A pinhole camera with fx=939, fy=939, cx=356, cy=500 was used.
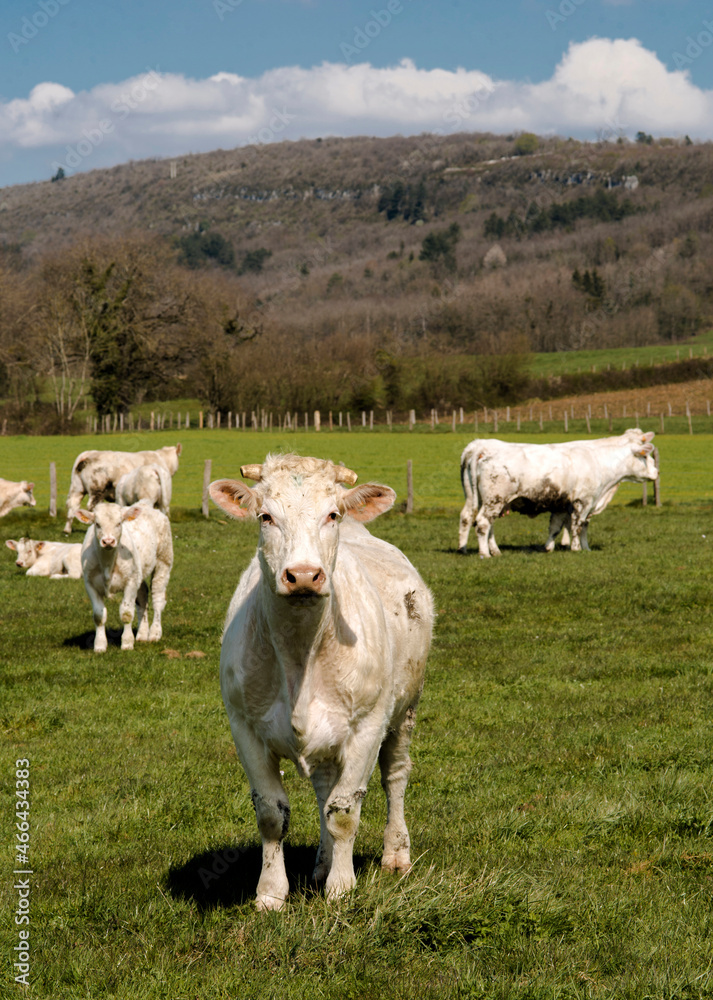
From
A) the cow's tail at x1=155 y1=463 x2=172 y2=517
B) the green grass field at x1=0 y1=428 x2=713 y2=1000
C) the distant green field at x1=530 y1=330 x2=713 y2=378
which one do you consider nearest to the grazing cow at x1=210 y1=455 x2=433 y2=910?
the green grass field at x1=0 y1=428 x2=713 y2=1000

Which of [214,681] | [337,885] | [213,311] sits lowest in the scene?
[214,681]

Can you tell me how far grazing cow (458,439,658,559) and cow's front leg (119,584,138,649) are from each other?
32.2 feet

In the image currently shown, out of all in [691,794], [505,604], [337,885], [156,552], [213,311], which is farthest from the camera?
[213,311]

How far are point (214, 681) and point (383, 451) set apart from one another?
43.8 metres

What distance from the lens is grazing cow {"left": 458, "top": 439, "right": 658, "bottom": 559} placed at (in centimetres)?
2164

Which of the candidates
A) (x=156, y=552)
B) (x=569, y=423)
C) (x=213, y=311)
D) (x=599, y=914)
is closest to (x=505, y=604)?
(x=156, y=552)

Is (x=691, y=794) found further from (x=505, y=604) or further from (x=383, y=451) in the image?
(x=383, y=451)

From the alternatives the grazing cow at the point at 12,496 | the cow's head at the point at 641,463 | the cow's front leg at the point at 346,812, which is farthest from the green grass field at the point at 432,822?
the grazing cow at the point at 12,496

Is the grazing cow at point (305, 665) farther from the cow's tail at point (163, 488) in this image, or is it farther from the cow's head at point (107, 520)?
the cow's tail at point (163, 488)

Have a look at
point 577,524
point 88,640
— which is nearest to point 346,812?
point 88,640

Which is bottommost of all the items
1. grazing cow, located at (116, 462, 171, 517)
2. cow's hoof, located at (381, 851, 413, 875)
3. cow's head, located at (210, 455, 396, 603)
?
cow's hoof, located at (381, 851, 413, 875)

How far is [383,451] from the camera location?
54781mm

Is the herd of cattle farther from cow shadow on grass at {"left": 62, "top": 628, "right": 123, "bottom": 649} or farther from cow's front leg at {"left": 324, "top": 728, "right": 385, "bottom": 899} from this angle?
cow shadow on grass at {"left": 62, "top": 628, "right": 123, "bottom": 649}

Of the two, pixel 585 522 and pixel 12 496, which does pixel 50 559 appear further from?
pixel 585 522
